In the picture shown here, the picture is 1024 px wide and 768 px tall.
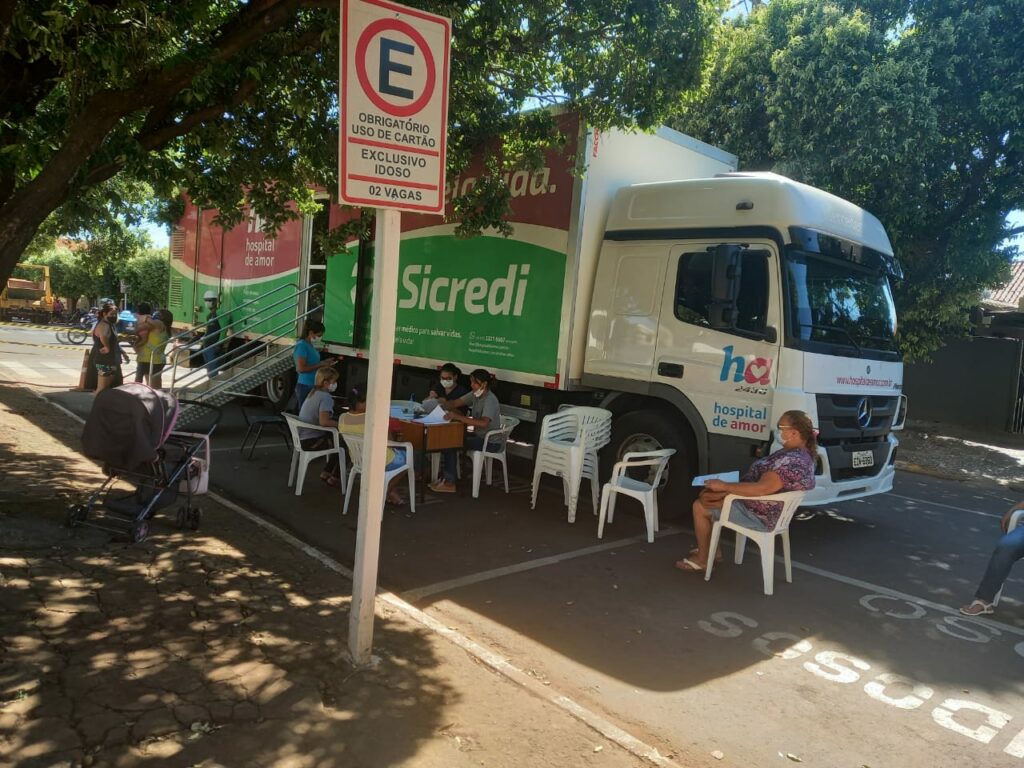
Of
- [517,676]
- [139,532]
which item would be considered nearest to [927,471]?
[517,676]

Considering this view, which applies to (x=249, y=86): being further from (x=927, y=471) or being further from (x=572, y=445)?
(x=927, y=471)

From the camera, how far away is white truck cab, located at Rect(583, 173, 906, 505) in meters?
5.91

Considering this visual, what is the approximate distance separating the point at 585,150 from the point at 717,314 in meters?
2.11

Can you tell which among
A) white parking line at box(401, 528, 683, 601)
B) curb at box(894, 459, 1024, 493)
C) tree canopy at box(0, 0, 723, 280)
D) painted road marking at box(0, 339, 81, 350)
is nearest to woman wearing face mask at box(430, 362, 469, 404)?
tree canopy at box(0, 0, 723, 280)

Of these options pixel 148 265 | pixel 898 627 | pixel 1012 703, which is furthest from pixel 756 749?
pixel 148 265

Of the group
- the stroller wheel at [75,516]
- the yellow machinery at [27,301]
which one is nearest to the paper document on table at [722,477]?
the stroller wheel at [75,516]

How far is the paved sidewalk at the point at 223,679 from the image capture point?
283 centimetres

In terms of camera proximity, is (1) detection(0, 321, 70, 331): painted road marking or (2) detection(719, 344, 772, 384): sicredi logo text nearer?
(2) detection(719, 344, 772, 384): sicredi logo text

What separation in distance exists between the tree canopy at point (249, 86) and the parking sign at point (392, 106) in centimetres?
212

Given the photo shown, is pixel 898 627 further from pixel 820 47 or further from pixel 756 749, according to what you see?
pixel 820 47

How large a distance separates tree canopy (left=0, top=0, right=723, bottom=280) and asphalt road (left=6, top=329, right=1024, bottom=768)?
3089 mm

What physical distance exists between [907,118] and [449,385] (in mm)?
7476

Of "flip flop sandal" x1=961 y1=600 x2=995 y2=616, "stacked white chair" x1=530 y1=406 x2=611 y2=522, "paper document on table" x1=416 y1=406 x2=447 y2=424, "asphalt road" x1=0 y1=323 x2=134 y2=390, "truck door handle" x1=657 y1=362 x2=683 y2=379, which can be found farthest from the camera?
"asphalt road" x1=0 y1=323 x2=134 y2=390

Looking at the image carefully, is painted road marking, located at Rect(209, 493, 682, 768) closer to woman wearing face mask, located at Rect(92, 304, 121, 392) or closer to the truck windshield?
the truck windshield
